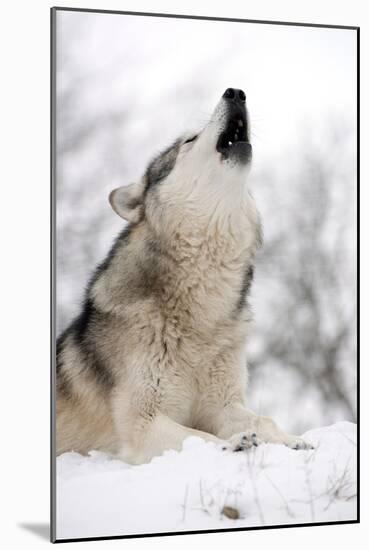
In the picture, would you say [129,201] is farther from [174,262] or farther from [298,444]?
[298,444]

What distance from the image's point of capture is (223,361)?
6.65 m

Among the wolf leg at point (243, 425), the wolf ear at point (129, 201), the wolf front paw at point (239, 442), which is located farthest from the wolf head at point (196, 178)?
the wolf front paw at point (239, 442)

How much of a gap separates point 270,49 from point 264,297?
5.14 ft

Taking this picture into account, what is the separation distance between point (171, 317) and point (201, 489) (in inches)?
41.1

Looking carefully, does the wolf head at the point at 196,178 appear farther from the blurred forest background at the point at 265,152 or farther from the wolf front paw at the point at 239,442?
the wolf front paw at the point at 239,442

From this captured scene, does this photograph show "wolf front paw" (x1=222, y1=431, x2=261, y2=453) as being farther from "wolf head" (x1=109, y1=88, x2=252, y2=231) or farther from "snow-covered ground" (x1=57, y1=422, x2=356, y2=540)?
"wolf head" (x1=109, y1=88, x2=252, y2=231)

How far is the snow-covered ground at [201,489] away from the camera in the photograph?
20.6 ft

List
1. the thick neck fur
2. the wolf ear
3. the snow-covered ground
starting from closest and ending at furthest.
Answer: the snow-covered ground → the wolf ear → the thick neck fur

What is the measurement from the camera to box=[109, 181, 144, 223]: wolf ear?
21.1 ft

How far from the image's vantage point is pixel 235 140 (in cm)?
659

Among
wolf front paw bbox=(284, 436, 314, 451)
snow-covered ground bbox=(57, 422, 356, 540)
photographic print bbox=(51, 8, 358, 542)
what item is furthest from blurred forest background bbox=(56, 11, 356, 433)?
snow-covered ground bbox=(57, 422, 356, 540)

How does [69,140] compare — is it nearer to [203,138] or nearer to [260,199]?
[203,138]

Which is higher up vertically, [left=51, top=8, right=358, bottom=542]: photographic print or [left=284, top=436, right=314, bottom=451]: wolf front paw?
[left=51, top=8, right=358, bottom=542]: photographic print

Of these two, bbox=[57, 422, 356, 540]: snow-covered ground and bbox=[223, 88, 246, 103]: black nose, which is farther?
bbox=[223, 88, 246, 103]: black nose
